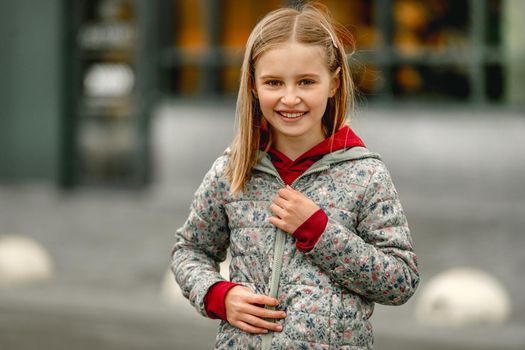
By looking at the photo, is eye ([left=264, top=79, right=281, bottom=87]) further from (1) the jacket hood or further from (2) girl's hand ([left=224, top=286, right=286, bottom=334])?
(2) girl's hand ([left=224, top=286, right=286, bottom=334])

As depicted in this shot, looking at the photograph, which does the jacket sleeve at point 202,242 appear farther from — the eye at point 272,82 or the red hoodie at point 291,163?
the eye at point 272,82

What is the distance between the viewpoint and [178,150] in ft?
48.1

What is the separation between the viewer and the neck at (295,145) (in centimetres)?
312

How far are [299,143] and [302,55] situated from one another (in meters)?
0.27

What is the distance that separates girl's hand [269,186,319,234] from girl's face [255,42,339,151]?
0.64 ft

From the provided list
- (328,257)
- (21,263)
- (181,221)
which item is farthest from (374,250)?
(181,221)

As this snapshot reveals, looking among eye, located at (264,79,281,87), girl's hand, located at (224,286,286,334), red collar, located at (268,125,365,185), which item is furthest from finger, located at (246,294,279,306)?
eye, located at (264,79,281,87)

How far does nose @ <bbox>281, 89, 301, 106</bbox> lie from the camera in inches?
118

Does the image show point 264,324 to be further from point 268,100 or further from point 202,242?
point 268,100

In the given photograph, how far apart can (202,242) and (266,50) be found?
0.63 m

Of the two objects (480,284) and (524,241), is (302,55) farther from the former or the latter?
(524,241)

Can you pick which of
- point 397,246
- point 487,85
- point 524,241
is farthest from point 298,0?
point 487,85

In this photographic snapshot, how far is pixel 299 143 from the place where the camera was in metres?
3.12

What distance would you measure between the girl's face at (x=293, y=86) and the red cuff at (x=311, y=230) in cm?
27
